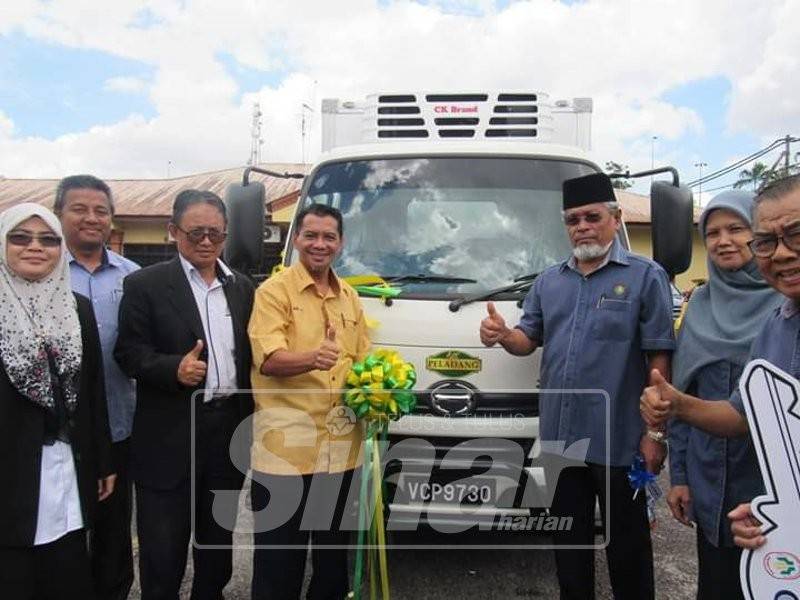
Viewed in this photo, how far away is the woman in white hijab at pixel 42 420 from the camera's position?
2.17m

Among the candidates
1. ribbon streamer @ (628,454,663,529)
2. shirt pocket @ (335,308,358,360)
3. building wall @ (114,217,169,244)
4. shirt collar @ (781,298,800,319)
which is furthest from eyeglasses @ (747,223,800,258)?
building wall @ (114,217,169,244)

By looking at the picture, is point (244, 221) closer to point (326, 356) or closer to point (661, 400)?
point (326, 356)

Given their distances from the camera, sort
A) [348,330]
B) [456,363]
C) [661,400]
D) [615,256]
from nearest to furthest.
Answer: [661,400], [615,256], [348,330], [456,363]

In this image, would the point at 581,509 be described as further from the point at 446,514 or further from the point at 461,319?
the point at 461,319

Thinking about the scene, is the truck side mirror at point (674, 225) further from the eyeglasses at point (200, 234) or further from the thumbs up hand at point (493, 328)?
the eyeglasses at point (200, 234)

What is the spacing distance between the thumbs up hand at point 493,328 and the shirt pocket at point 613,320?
38 centimetres

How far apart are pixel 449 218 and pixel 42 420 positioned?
221cm

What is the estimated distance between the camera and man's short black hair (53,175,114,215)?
2.77 m

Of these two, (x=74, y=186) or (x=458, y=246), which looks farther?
(x=458, y=246)

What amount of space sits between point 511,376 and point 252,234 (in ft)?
5.35

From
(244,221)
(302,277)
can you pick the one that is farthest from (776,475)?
(244,221)

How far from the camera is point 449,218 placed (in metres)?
3.57

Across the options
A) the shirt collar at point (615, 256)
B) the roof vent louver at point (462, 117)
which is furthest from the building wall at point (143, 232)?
the shirt collar at point (615, 256)

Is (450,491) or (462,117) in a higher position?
(462,117)
